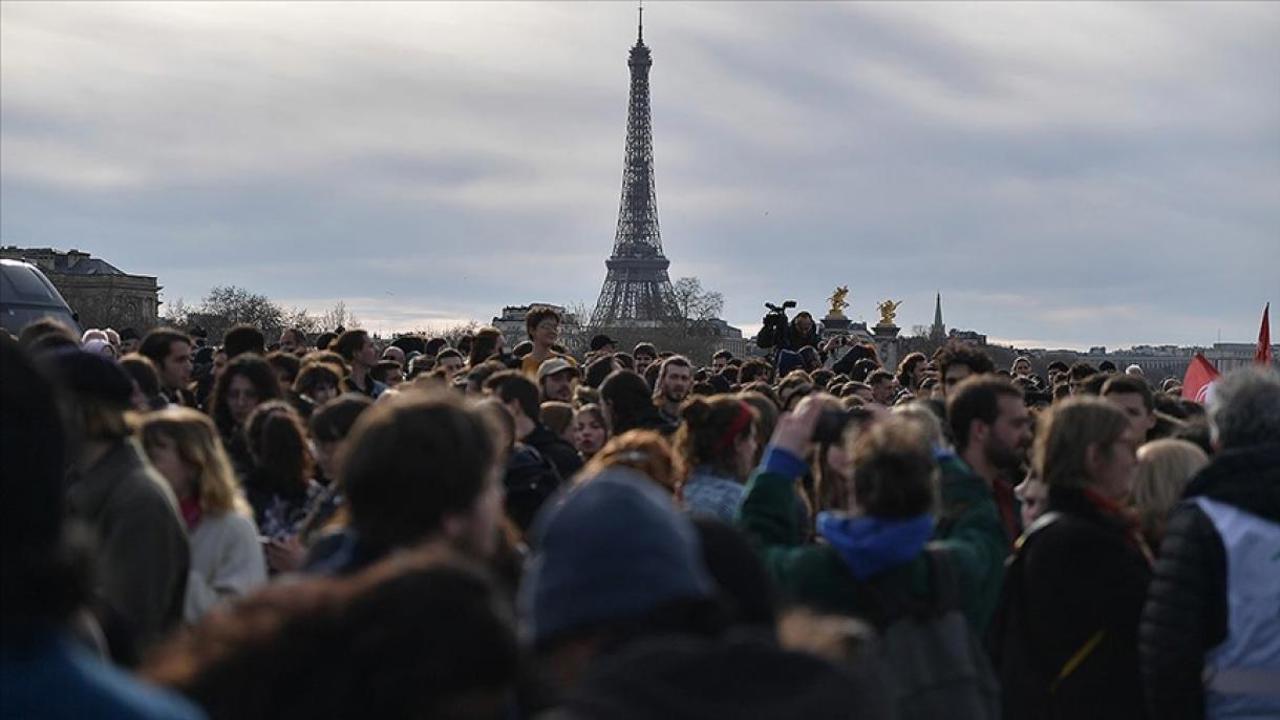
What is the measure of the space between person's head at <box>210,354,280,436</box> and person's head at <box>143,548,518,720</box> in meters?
6.82

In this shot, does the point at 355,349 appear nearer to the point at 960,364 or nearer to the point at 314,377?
the point at 314,377

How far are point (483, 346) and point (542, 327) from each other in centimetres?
54

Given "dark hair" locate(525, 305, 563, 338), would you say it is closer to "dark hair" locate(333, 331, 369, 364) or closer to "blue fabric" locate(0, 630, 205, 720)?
"dark hair" locate(333, 331, 369, 364)

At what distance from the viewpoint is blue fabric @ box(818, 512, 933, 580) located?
5.26m

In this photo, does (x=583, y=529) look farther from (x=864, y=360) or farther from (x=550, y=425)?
(x=864, y=360)

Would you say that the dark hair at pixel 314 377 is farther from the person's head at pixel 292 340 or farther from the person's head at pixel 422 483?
the person's head at pixel 422 483

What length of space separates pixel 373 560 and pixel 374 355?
9.59m

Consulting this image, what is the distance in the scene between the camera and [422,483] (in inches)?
143

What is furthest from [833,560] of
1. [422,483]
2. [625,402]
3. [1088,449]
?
[625,402]

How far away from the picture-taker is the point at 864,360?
18000 mm

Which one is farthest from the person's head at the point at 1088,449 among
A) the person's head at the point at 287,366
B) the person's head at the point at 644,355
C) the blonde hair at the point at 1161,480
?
the person's head at the point at 644,355

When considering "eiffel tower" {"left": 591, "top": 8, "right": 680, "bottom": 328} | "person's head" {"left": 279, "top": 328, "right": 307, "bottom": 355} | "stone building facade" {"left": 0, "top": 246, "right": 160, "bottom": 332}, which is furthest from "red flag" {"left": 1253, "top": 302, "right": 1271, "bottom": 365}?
"eiffel tower" {"left": 591, "top": 8, "right": 680, "bottom": 328}

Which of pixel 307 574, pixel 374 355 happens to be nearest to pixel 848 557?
pixel 307 574

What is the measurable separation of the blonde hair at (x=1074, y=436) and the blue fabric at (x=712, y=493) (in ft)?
3.73
